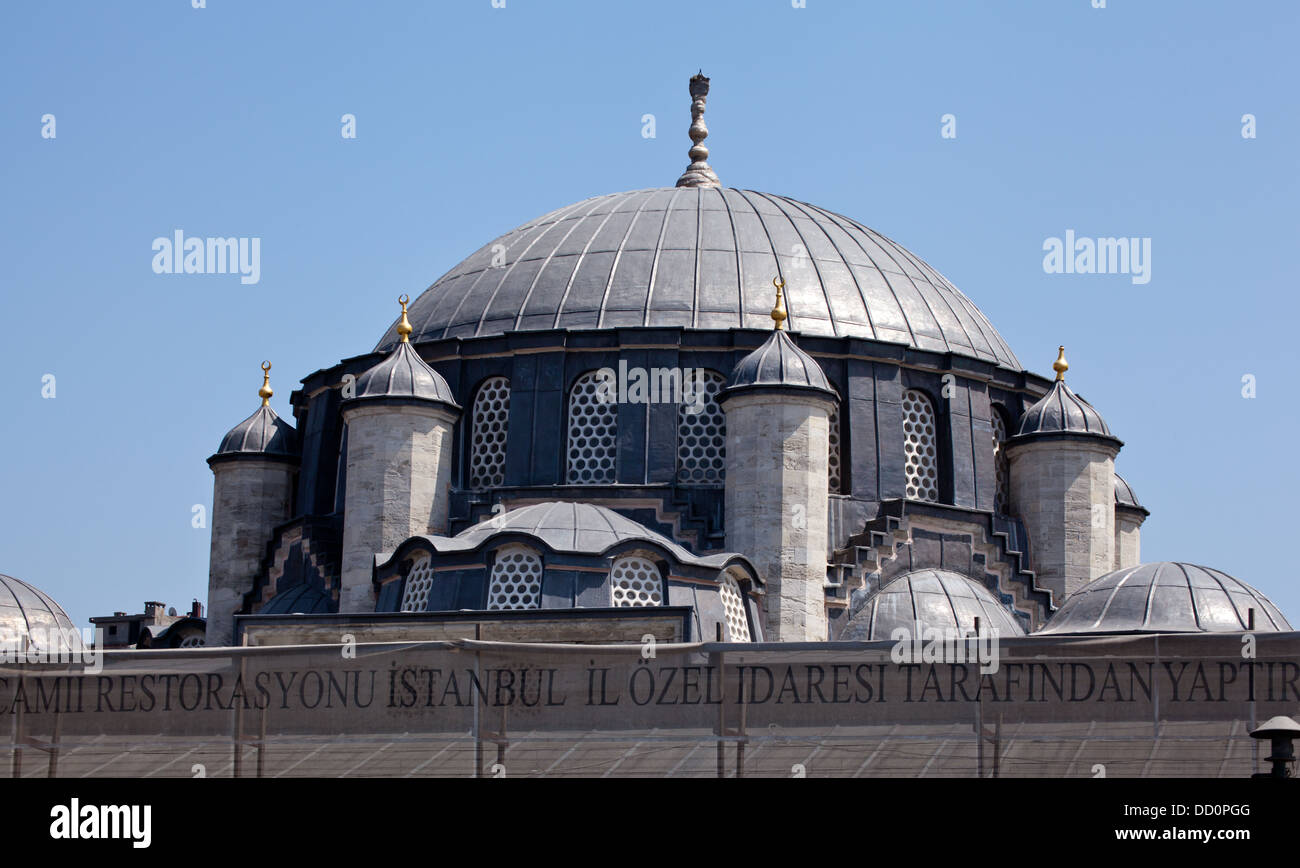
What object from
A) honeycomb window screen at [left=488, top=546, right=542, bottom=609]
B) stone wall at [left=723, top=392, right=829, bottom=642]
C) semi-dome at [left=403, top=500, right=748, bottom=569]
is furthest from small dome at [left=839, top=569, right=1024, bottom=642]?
honeycomb window screen at [left=488, top=546, right=542, bottom=609]

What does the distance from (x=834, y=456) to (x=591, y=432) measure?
4.25 m

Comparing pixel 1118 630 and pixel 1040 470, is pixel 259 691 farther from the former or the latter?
pixel 1040 470

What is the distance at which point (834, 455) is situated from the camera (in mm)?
39312

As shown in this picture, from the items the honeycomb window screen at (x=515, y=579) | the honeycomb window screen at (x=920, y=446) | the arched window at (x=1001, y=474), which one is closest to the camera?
the honeycomb window screen at (x=515, y=579)

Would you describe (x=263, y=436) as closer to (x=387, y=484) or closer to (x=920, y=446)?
(x=387, y=484)

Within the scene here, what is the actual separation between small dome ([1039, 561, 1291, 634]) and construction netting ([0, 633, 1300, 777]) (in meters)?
13.0

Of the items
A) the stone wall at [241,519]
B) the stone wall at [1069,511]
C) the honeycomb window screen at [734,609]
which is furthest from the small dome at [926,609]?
the stone wall at [241,519]

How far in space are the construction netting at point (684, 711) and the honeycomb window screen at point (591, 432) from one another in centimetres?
1772

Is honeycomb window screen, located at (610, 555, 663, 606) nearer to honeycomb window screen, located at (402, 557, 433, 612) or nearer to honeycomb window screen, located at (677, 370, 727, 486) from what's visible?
honeycomb window screen, located at (402, 557, 433, 612)

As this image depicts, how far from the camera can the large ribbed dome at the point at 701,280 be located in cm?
4066

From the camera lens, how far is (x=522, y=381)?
39.5m

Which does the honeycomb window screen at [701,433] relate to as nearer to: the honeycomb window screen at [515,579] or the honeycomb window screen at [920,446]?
the honeycomb window screen at [920,446]
